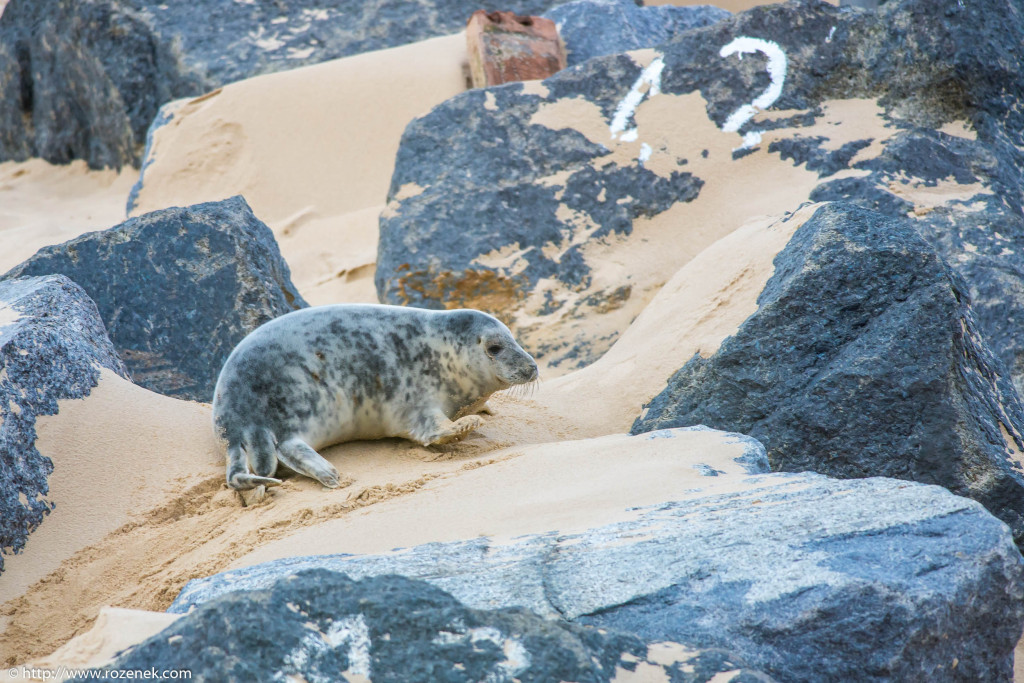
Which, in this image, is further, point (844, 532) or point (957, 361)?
point (957, 361)

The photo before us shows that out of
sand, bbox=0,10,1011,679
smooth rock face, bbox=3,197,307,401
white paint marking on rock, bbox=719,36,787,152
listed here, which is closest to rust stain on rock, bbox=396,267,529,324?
sand, bbox=0,10,1011,679

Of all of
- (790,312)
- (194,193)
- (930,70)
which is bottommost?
(194,193)

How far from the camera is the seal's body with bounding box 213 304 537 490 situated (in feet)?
10.4

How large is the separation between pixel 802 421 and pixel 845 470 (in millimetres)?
219

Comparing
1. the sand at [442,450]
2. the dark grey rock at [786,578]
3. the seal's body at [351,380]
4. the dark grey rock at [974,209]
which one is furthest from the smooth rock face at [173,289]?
the dark grey rock at [974,209]

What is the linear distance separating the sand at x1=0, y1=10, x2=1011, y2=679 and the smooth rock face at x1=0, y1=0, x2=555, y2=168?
2.59m

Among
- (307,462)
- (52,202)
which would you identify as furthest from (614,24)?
(307,462)

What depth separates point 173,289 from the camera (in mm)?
4340

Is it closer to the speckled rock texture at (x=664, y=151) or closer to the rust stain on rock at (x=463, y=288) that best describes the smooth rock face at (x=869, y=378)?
the speckled rock texture at (x=664, y=151)

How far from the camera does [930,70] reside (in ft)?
18.8

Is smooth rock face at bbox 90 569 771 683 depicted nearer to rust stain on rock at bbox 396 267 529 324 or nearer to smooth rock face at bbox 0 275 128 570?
smooth rock face at bbox 0 275 128 570

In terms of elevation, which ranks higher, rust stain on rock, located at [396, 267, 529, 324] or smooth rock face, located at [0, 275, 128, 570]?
smooth rock face, located at [0, 275, 128, 570]

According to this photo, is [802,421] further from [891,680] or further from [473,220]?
[473,220]

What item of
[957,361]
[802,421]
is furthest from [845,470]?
Answer: [957,361]
